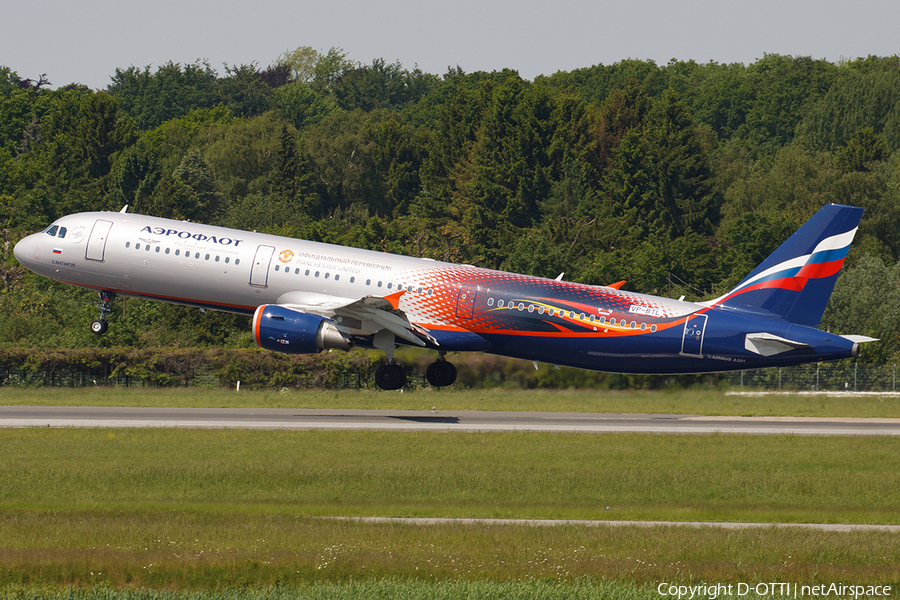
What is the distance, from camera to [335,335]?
44.1m

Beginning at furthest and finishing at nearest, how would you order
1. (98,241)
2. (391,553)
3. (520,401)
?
1. (520,401)
2. (98,241)
3. (391,553)

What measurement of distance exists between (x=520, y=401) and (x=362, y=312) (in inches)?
529

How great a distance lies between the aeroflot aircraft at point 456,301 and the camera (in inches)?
1730

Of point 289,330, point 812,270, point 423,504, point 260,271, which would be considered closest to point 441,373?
point 289,330

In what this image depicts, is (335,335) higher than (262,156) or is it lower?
lower

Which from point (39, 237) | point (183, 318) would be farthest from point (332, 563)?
point (183, 318)

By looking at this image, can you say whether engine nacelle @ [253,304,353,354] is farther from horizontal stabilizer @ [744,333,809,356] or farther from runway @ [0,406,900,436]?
horizontal stabilizer @ [744,333,809,356]

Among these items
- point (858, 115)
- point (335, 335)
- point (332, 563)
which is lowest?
point (332, 563)

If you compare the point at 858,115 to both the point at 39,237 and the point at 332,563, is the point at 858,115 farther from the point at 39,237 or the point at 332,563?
the point at 332,563

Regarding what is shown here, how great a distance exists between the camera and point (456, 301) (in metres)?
45.6

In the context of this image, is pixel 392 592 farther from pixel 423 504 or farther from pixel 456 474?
pixel 456 474

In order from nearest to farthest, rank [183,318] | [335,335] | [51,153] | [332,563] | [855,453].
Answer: [332,563]
[855,453]
[335,335]
[183,318]
[51,153]

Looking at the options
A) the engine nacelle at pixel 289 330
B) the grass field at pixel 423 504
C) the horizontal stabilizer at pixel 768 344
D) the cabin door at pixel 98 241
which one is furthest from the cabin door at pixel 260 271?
the horizontal stabilizer at pixel 768 344

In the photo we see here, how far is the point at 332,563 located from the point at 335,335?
23724 millimetres
